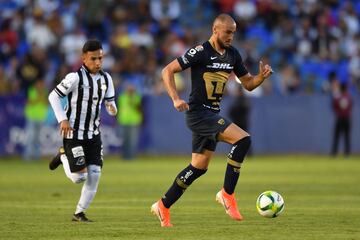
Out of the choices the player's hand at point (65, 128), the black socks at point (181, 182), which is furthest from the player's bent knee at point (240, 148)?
the player's hand at point (65, 128)

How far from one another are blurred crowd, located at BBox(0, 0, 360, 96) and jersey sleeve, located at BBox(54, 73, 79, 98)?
1724 cm

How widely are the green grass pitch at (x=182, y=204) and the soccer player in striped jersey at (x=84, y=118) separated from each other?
22.6 inches

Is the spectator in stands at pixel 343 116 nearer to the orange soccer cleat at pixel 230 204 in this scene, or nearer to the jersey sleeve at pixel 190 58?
the orange soccer cleat at pixel 230 204

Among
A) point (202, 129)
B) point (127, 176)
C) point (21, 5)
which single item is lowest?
point (127, 176)

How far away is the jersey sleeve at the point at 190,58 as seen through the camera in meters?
11.6

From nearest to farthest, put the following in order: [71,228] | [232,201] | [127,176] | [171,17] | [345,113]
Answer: [71,228]
[232,201]
[127,176]
[345,113]
[171,17]

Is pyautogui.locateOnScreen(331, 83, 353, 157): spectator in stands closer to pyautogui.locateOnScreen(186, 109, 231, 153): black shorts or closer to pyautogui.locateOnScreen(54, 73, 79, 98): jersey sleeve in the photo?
pyautogui.locateOnScreen(186, 109, 231, 153): black shorts

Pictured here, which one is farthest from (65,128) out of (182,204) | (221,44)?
(182,204)

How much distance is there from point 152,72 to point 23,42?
4336mm

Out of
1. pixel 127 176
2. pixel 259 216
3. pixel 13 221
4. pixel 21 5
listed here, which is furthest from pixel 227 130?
pixel 21 5

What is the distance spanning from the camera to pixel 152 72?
31156 mm

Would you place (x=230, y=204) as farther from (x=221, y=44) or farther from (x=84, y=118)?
(x=84, y=118)

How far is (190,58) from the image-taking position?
1162cm

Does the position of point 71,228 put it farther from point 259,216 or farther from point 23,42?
point 23,42
